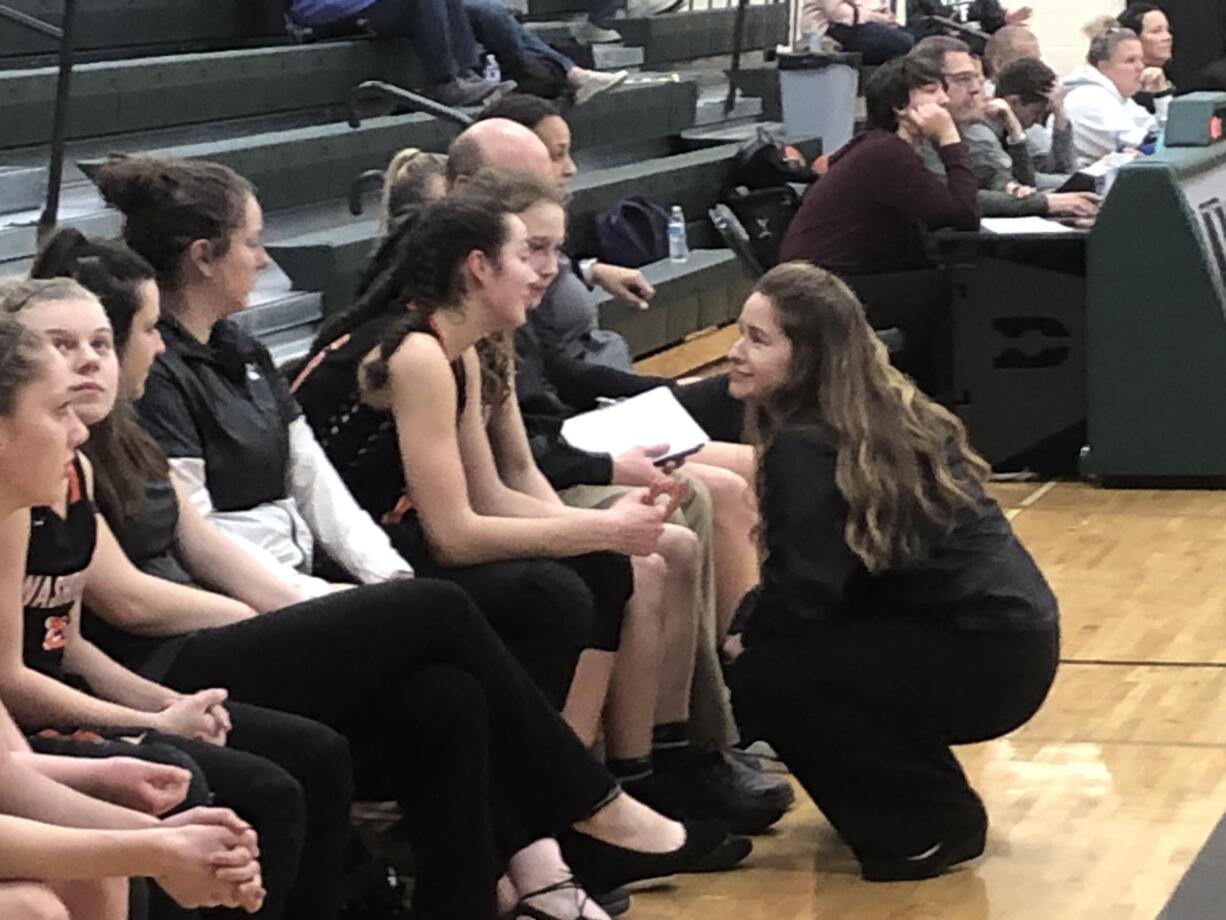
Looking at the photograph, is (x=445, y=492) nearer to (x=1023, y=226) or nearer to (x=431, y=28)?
(x=1023, y=226)

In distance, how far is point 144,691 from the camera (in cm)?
309

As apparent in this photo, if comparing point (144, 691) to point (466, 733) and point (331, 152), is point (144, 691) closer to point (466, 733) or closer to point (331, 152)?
point (466, 733)

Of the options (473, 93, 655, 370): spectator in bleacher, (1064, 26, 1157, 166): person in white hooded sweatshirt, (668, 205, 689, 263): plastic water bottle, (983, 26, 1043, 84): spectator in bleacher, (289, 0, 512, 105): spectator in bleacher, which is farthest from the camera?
(983, 26, 1043, 84): spectator in bleacher

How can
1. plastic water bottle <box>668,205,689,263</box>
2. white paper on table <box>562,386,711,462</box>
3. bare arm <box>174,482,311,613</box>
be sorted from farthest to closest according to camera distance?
1. plastic water bottle <box>668,205,689,263</box>
2. white paper on table <box>562,386,711,462</box>
3. bare arm <box>174,482,311,613</box>

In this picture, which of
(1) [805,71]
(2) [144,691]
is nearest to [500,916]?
(2) [144,691]

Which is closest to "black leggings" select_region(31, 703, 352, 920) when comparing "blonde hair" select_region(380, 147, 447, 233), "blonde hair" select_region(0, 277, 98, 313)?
"blonde hair" select_region(0, 277, 98, 313)

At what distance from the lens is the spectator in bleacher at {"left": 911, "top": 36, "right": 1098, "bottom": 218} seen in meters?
7.53

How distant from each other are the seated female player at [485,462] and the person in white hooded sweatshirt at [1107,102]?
6.07 m

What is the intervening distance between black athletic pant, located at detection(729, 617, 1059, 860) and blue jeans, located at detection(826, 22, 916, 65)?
9.25 meters

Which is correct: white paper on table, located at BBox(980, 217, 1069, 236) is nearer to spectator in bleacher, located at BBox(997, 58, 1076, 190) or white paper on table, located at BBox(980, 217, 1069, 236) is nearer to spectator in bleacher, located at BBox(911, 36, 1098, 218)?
spectator in bleacher, located at BBox(911, 36, 1098, 218)

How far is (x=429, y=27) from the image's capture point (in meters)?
8.88

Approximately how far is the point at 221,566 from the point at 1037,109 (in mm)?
6642

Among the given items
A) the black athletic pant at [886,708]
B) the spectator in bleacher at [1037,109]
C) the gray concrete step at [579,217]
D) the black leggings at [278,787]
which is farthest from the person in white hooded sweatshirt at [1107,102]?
the black leggings at [278,787]

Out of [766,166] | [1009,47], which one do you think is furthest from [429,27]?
[1009,47]
